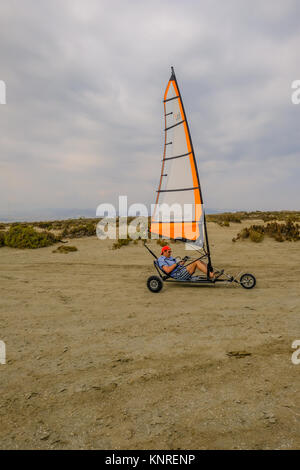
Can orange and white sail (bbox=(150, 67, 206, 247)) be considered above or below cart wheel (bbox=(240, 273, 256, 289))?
above

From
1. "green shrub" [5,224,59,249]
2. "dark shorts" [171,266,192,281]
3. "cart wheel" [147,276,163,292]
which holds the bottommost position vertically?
"cart wheel" [147,276,163,292]

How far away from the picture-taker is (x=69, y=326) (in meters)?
5.11

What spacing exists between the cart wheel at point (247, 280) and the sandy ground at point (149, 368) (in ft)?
0.86

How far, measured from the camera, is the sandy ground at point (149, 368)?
252 cm

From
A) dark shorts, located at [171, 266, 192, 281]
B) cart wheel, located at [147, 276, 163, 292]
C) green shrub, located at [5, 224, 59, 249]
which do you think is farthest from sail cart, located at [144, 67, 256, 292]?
green shrub, located at [5, 224, 59, 249]

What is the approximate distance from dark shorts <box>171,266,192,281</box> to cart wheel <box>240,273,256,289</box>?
1.54 m

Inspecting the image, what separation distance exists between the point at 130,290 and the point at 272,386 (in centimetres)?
502

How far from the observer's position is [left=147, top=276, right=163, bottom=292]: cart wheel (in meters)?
7.34

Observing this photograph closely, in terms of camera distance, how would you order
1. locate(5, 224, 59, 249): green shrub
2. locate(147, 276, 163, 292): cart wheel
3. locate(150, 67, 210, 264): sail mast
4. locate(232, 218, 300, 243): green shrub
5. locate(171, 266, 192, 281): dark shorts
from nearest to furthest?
locate(150, 67, 210, 264): sail mast, locate(147, 276, 163, 292): cart wheel, locate(171, 266, 192, 281): dark shorts, locate(232, 218, 300, 243): green shrub, locate(5, 224, 59, 249): green shrub

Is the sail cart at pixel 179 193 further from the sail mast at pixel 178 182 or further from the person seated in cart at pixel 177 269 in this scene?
the person seated in cart at pixel 177 269

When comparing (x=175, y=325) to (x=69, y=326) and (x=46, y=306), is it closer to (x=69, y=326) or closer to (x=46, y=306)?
(x=69, y=326)

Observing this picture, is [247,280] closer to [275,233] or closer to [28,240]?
[275,233]

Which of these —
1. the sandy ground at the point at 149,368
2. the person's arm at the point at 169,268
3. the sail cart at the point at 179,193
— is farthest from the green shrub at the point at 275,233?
the person's arm at the point at 169,268

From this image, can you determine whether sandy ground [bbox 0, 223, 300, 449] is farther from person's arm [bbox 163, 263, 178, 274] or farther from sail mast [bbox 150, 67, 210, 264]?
sail mast [bbox 150, 67, 210, 264]
